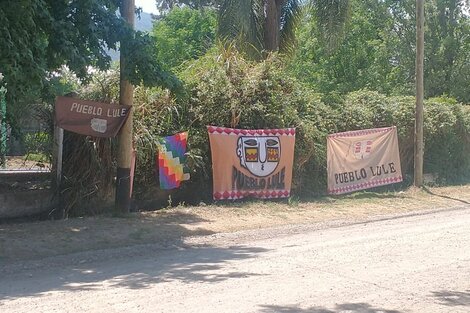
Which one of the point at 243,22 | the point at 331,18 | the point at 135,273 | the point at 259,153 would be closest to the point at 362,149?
the point at 259,153

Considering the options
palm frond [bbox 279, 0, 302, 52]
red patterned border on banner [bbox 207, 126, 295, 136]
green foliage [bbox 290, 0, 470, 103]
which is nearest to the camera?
red patterned border on banner [bbox 207, 126, 295, 136]

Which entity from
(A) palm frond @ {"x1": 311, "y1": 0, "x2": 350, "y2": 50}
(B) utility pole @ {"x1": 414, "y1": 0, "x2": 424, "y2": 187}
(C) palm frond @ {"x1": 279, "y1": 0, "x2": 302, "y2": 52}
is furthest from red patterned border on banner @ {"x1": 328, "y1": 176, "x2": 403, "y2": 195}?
(C) palm frond @ {"x1": 279, "y1": 0, "x2": 302, "y2": 52}

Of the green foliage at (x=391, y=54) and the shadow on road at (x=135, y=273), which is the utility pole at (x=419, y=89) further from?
the green foliage at (x=391, y=54)

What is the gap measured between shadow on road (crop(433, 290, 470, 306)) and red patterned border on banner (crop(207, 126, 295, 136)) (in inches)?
302

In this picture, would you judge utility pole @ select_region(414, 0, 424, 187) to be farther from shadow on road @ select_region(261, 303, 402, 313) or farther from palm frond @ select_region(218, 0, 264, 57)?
shadow on road @ select_region(261, 303, 402, 313)

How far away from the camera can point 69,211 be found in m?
11.9

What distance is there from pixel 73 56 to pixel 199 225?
3903 mm

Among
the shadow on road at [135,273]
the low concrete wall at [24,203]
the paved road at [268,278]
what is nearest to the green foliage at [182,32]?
the low concrete wall at [24,203]

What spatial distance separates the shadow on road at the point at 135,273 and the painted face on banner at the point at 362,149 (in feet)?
25.2

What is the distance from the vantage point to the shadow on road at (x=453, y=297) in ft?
20.6

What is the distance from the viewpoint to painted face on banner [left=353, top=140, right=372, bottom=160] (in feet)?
53.3

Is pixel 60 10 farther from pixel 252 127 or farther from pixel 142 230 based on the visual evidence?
pixel 252 127

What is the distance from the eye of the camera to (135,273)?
25.3 ft

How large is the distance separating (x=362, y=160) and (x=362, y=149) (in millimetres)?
300
